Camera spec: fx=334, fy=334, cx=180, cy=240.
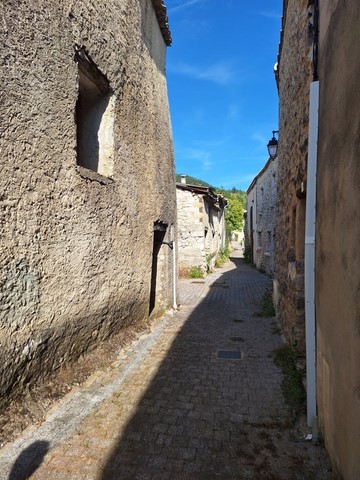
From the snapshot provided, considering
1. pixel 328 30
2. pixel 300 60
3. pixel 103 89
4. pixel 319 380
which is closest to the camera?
pixel 328 30

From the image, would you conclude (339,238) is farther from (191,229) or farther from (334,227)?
(191,229)

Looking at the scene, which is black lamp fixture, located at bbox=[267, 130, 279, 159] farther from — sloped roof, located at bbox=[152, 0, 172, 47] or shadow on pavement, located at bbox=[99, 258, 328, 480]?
shadow on pavement, located at bbox=[99, 258, 328, 480]

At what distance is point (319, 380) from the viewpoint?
2.81 m

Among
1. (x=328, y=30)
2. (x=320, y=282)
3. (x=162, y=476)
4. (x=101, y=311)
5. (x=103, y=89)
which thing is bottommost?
(x=162, y=476)

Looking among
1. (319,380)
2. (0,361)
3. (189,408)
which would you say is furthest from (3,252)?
(319,380)

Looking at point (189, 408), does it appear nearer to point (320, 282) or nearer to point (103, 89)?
point (320, 282)

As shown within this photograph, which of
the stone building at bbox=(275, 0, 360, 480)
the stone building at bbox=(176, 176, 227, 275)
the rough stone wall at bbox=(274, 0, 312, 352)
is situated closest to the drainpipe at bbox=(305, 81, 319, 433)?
the stone building at bbox=(275, 0, 360, 480)

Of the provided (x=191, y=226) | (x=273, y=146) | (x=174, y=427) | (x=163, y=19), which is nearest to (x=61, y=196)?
(x=174, y=427)

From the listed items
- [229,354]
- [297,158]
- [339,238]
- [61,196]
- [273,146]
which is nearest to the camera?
[339,238]

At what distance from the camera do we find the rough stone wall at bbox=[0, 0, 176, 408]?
2.83 m

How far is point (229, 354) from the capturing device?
4875 millimetres

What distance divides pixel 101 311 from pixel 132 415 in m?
1.50

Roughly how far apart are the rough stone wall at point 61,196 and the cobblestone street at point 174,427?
21.2 inches

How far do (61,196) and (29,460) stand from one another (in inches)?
91.1
